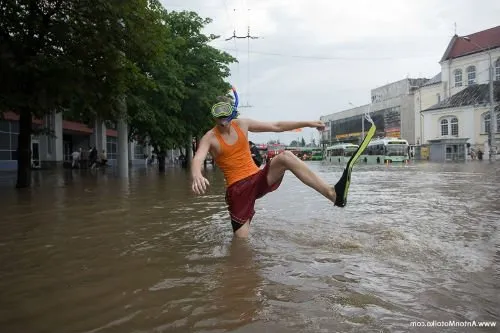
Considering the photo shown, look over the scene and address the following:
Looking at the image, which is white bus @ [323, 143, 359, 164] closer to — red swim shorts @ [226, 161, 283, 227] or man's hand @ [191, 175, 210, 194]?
red swim shorts @ [226, 161, 283, 227]

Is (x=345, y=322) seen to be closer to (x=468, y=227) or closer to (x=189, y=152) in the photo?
(x=468, y=227)

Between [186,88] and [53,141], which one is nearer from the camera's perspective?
[186,88]

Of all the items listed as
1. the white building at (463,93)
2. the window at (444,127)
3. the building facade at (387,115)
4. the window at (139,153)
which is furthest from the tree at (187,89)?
the window at (444,127)

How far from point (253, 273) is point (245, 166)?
5.34 ft

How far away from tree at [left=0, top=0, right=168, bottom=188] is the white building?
49.7 metres

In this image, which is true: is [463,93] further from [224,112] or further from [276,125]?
[224,112]

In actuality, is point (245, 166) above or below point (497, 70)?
below

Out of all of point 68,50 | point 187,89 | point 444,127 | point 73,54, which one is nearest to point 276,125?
point 73,54

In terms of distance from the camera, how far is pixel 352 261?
4.46 metres

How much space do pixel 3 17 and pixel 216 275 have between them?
1191 cm

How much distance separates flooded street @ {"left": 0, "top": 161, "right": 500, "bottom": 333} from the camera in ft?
10.0

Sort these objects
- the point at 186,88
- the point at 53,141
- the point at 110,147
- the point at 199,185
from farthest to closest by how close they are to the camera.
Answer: the point at 110,147 < the point at 53,141 < the point at 186,88 < the point at 199,185

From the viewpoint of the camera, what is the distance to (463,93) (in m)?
61.3

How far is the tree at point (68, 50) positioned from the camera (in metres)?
12.5
